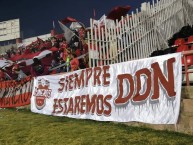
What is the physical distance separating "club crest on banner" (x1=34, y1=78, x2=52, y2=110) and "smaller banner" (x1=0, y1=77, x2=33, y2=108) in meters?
1.13

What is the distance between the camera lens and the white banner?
7.43 metres

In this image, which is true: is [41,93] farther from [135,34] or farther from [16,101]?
[135,34]

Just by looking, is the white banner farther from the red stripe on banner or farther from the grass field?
the red stripe on banner

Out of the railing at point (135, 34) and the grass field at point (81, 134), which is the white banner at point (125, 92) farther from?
the railing at point (135, 34)

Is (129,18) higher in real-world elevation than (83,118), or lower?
higher

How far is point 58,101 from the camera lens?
12297 millimetres

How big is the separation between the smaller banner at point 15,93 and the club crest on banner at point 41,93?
113 centimetres

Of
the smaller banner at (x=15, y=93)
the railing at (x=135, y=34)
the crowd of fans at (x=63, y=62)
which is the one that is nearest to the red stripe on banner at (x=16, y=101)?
the smaller banner at (x=15, y=93)

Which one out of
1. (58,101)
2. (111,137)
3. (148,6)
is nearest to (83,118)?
(58,101)

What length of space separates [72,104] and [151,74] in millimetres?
4097

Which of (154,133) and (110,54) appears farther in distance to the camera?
(110,54)

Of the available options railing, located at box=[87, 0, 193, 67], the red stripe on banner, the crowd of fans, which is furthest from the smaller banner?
railing, located at box=[87, 0, 193, 67]

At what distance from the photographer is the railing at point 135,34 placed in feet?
38.6

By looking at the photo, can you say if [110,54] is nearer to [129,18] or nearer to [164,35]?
[129,18]
